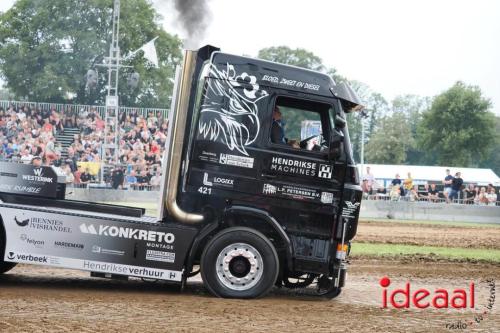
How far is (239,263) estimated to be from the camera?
968 centimetres

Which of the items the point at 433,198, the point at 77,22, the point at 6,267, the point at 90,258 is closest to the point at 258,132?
the point at 90,258

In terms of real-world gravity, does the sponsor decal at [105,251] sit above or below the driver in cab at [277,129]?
below

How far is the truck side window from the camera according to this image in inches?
388

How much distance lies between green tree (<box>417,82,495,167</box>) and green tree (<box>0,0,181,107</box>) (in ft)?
111

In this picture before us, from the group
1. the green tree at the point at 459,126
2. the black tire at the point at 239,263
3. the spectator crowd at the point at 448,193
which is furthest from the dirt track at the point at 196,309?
the green tree at the point at 459,126

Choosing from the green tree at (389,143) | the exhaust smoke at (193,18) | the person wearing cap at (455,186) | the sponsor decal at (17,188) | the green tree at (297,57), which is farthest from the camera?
the green tree at (389,143)

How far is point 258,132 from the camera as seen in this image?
384 inches

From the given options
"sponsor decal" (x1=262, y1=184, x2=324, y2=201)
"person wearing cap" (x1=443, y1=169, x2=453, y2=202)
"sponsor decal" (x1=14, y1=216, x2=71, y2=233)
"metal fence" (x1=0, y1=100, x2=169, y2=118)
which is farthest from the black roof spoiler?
"person wearing cap" (x1=443, y1=169, x2=453, y2=202)

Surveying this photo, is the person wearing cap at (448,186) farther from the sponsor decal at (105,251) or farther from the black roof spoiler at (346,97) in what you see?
the sponsor decal at (105,251)

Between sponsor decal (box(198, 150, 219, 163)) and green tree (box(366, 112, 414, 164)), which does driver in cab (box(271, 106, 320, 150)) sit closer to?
sponsor decal (box(198, 150, 219, 163))

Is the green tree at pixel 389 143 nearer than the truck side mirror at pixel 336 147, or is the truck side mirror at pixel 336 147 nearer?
the truck side mirror at pixel 336 147

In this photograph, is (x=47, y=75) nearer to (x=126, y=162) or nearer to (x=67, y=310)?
(x=126, y=162)

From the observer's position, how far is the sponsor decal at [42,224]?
31.6ft

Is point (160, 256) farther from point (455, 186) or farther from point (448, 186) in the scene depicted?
point (448, 186)
